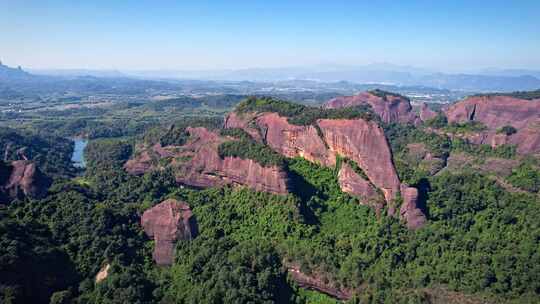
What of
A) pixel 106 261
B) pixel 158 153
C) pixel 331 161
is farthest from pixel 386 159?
pixel 158 153

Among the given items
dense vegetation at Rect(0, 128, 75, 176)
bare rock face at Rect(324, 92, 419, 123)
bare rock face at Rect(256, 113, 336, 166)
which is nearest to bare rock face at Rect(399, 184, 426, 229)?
bare rock face at Rect(256, 113, 336, 166)

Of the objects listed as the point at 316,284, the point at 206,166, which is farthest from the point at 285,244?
the point at 206,166

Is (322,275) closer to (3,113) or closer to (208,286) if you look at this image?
(208,286)

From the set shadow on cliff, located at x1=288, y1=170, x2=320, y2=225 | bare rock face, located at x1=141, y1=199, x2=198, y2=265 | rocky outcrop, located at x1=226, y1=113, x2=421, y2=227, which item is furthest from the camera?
rocky outcrop, located at x1=226, y1=113, x2=421, y2=227

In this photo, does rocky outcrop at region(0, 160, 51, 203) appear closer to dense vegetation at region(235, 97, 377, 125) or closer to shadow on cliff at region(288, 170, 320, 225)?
shadow on cliff at region(288, 170, 320, 225)

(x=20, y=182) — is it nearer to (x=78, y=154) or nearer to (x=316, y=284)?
(x=316, y=284)

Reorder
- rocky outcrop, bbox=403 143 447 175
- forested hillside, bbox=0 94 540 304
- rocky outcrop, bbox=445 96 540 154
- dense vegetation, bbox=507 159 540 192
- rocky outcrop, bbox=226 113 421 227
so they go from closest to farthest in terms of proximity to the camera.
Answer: forested hillside, bbox=0 94 540 304
rocky outcrop, bbox=226 113 421 227
dense vegetation, bbox=507 159 540 192
rocky outcrop, bbox=445 96 540 154
rocky outcrop, bbox=403 143 447 175
